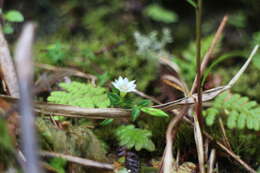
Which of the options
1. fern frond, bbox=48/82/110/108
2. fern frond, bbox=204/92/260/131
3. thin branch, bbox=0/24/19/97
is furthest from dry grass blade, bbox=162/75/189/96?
thin branch, bbox=0/24/19/97

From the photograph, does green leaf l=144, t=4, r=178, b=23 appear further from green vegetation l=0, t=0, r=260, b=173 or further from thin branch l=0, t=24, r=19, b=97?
thin branch l=0, t=24, r=19, b=97

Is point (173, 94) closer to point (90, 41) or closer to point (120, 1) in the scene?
point (90, 41)

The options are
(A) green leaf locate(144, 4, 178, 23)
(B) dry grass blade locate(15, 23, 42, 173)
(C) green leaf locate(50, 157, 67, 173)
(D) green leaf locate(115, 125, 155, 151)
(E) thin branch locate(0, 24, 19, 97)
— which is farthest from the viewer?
(A) green leaf locate(144, 4, 178, 23)

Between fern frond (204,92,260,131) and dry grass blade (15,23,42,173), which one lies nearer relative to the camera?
dry grass blade (15,23,42,173)

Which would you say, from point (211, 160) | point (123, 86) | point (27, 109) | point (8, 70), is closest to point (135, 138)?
point (123, 86)

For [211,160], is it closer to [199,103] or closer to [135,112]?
[199,103]

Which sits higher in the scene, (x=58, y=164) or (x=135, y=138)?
(x=135, y=138)

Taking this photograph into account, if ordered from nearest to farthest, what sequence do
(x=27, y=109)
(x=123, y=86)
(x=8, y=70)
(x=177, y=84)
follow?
(x=27, y=109), (x=123, y=86), (x=8, y=70), (x=177, y=84)

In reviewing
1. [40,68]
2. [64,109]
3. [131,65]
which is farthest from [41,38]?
[64,109]
